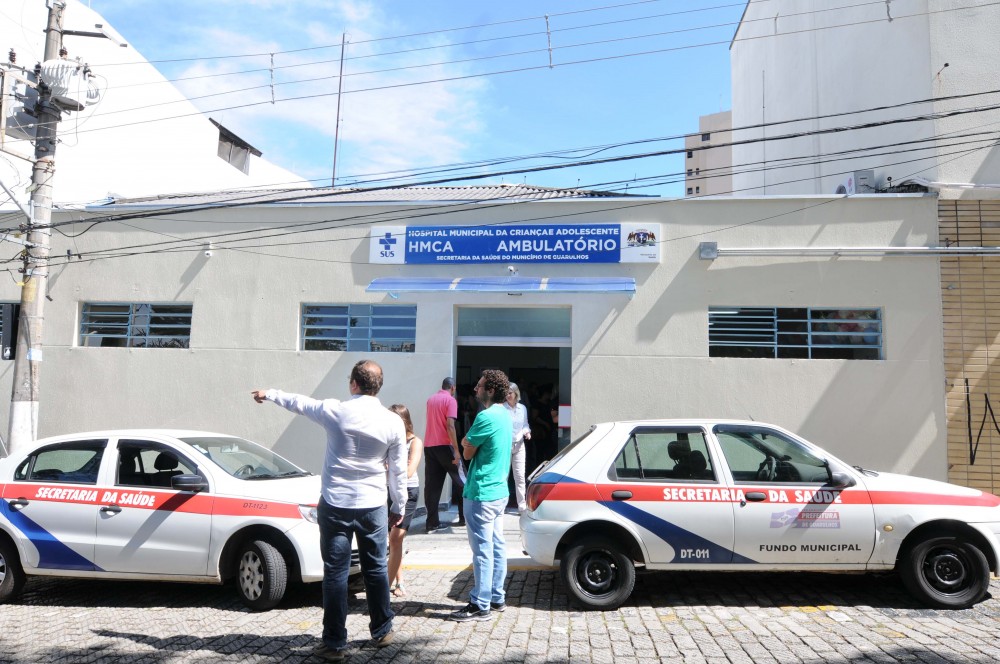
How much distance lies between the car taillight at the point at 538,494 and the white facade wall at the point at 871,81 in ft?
22.3

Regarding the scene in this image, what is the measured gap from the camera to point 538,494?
20.1 feet

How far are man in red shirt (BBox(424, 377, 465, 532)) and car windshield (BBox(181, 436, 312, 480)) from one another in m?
2.46

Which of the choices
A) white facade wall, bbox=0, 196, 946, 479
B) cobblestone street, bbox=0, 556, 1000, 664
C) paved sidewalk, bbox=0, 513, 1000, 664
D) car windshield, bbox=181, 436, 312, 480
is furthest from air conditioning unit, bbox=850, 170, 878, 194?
car windshield, bbox=181, 436, 312, 480

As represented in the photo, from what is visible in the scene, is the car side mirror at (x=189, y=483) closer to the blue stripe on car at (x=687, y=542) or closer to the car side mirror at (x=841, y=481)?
the blue stripe on car at (x=687, y=542)

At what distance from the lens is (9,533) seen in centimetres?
622

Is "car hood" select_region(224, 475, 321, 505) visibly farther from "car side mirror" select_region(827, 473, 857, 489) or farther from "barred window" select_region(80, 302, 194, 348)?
"barred window" select_region(80, 302, 194, 348)

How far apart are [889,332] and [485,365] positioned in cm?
586

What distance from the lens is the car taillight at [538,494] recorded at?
6.07 meters

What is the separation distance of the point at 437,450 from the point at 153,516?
3838mm

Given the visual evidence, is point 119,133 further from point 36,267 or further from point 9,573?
point 9,573

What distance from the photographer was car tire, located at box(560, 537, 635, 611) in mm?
5820

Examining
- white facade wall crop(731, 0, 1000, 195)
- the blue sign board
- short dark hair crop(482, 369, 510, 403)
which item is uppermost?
white facade wall crop(731, 0, 1000, 195)

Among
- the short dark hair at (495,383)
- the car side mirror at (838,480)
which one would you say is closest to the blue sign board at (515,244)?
the car side mirror at (838,480)

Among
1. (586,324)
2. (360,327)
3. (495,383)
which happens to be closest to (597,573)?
(495,383)
